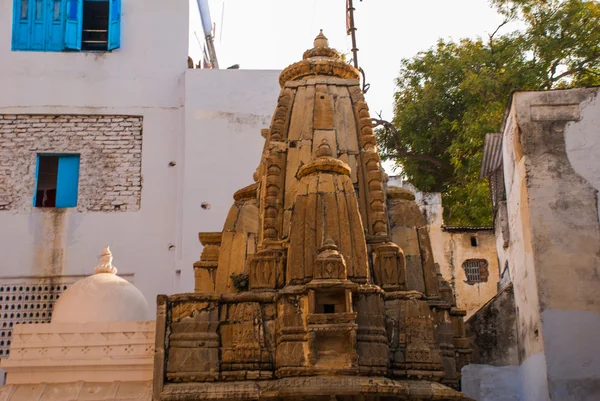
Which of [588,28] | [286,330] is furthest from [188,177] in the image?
[588,28]

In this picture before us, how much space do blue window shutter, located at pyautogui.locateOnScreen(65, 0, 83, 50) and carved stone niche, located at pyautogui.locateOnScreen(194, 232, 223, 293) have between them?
9227mm

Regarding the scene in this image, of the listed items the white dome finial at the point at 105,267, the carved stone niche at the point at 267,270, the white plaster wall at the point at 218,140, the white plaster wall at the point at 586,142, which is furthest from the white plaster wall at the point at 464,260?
the carved stone niche at the point at 267,270

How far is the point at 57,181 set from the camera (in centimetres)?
1750

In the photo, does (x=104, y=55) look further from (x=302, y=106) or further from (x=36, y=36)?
(x=302, y=106)

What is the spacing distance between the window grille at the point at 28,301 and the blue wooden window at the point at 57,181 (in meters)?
1.80

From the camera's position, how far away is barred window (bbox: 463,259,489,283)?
24.5 m

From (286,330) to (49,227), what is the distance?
1030 cm

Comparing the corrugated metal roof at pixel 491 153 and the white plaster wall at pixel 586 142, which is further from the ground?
the corrugated metal roof at pixel 491 153

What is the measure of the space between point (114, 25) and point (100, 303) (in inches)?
356

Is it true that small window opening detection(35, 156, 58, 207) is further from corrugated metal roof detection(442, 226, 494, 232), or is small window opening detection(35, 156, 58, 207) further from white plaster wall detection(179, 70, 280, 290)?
corrugated metal roof detection(442, 226, 494, 232)

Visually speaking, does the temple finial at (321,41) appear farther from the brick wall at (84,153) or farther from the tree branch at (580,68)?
the tree branch at (580,68)

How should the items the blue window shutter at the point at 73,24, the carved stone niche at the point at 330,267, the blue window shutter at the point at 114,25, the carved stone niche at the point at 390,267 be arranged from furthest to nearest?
the blue window shutter at the point at 114,25, the blue window shutter at the point at 73,24, the carved stone niche at the point at 390,267, the carved stone niche at the point at 330,267

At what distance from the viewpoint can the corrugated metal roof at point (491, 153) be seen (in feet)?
59.7

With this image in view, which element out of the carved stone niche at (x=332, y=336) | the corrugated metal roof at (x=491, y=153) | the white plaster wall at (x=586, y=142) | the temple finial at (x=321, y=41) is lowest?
the carved stone niche at (x=332, y=336)
